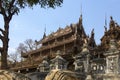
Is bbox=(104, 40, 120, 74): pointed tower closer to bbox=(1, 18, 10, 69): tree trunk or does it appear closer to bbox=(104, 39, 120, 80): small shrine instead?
bbox=(104, 39, 120, 80): small shrine

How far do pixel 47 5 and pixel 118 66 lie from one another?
7505 millimetres

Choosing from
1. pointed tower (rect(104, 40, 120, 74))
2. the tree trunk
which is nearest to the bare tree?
the tree trunk

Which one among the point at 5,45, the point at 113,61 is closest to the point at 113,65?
the point at 113,61

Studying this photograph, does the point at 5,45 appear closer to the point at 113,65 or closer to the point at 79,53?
the point at 79,53

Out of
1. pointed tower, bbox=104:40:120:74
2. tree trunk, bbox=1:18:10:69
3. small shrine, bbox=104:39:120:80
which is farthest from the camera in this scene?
tree trunk, bbox=1:18:10:69

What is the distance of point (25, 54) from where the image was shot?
48469mm

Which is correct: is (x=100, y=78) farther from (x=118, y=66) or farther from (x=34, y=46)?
(x=34, y=46)

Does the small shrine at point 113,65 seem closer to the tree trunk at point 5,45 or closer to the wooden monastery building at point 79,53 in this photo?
the wooden monastery building at point 79,53

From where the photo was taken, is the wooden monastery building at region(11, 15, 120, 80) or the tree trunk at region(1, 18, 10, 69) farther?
the tree trunk at region(1, 18, 10, 69)

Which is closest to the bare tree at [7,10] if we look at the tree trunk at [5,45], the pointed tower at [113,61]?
the tree trunk at [5,45]

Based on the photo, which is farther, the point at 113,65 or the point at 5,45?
the point at 5,45

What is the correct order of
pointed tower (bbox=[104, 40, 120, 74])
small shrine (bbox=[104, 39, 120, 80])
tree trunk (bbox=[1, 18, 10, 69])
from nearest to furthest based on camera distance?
1. small shrine (bbox=[104, 39, 120, 80])
2. pointed tower (bbox=[104, 40, 120, 74])
3. tree trunk (bbox=[1, 18, 10, 69])

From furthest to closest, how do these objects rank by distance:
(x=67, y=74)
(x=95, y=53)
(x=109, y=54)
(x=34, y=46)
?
(x=34, y=46)
(x=95, y=53)
(x=109, y=54)
(x=67, y=74)

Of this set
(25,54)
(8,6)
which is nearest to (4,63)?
(8,6)
